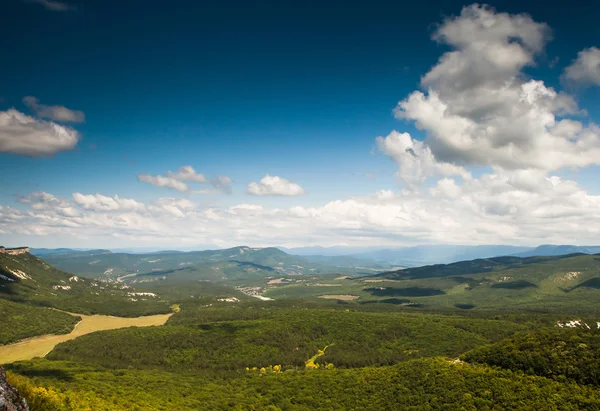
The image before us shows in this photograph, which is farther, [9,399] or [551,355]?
[551,355]

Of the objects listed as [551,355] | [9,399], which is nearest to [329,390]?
[551,355]

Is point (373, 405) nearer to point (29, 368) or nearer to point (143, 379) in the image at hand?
point (143, 379)

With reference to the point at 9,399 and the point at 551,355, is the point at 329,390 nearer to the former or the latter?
the point at 551,355

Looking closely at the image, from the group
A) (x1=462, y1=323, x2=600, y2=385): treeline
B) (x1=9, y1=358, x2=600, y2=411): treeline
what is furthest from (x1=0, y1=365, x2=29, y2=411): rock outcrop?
(x1=462, y1=323, x2=600, y2=385): treeline

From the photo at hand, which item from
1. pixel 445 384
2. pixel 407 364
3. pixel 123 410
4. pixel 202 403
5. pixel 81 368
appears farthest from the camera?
pixel 81 368

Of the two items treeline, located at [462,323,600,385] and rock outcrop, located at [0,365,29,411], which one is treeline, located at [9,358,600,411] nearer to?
treeline, located at [462,323,600,385]

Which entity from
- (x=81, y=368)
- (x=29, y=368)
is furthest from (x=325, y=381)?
(x=29, y=368)
